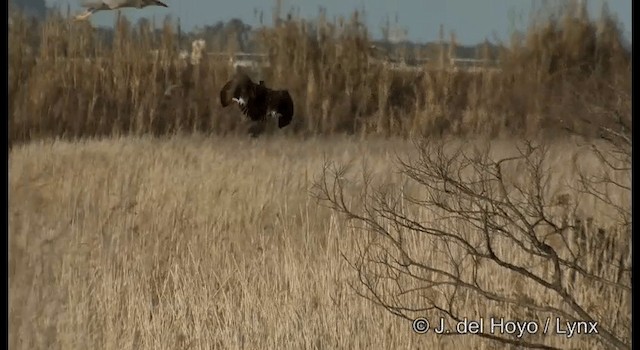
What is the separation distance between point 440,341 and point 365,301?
0.22m

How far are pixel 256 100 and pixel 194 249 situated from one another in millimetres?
471

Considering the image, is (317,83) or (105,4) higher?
(105,4)

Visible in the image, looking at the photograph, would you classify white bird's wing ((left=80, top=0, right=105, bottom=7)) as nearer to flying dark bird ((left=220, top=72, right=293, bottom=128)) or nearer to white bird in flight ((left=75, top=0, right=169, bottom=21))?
white bird in flight ((left=75, top=0, right=169, bottom=21))

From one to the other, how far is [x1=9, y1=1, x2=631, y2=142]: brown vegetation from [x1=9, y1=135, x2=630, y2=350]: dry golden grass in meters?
0.09

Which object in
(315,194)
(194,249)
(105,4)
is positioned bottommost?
(194,249)

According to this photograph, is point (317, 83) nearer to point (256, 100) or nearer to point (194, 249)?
point (256, 100)

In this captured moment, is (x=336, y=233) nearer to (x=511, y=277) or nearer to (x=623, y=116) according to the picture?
(x=511, y=277)

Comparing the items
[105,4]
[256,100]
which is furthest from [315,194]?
[105,4]

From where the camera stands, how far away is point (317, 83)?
3002mm

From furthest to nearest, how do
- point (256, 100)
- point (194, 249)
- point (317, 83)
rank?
1. point (317, 83)
2. point (256, 100)
3. point (194, 249)

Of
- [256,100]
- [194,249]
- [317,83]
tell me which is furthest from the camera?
[317,83]

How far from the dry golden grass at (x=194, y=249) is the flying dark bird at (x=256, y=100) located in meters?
0.08

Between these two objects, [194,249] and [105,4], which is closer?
[194,249]

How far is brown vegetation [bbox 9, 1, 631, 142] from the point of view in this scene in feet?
9.27
